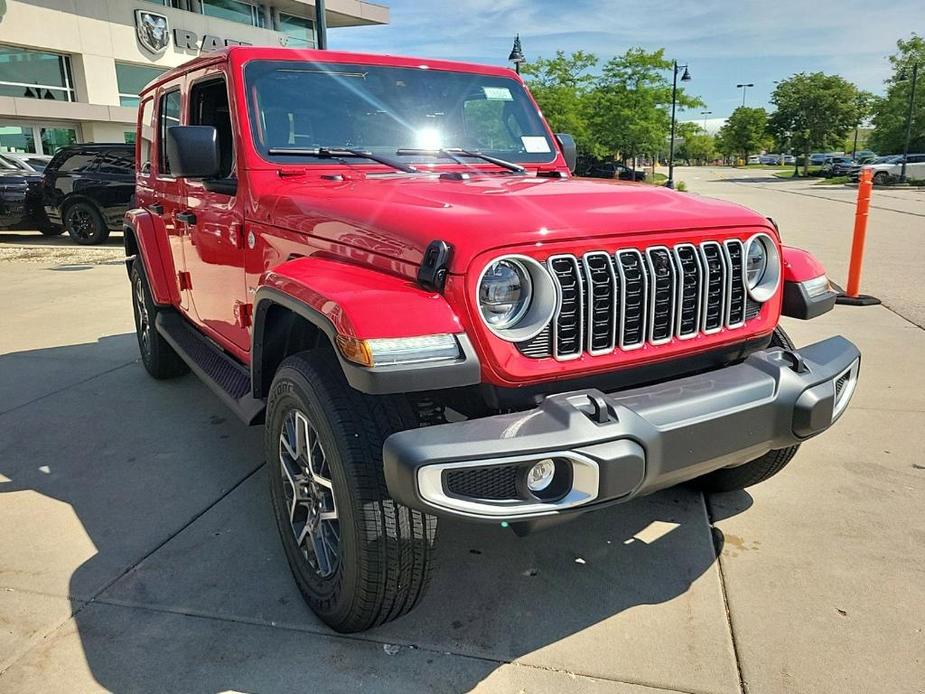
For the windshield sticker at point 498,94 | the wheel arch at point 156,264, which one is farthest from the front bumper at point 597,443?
the wheel arch at point 156,264

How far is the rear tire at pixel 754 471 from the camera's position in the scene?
2.98 metres

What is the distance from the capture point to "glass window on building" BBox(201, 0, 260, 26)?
3055cm

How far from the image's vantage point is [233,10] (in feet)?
104

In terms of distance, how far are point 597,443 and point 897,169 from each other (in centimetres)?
3882

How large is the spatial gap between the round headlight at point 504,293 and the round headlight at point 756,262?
0.99 metres

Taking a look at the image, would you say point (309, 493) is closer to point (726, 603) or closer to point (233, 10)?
point (726, 603)

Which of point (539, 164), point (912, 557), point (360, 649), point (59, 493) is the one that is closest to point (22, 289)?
point (59, 493)

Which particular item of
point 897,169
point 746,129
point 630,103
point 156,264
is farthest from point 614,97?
point 746,129

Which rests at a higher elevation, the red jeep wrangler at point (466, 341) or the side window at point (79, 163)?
the side window at point (79, 163)

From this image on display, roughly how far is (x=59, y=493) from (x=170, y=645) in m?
1.51

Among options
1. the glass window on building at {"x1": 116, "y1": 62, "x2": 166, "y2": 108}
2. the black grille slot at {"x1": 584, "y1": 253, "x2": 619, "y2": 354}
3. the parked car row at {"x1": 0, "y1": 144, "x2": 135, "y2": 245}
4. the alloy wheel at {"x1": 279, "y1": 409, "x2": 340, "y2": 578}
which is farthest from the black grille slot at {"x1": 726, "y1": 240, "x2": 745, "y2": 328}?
the glass window on building at {"x1": 116, "y1": 62, "x2": 166, "y2": 108}

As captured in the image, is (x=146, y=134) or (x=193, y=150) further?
(x=146, y=134)

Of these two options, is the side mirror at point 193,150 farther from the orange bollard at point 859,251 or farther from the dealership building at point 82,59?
the dealership building at point 82,59

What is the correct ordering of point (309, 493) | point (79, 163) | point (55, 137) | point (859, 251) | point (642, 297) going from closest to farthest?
point (642, 297)
point (309, 493)
point (859, 251)
point (79, 163)
point (55, 137)
